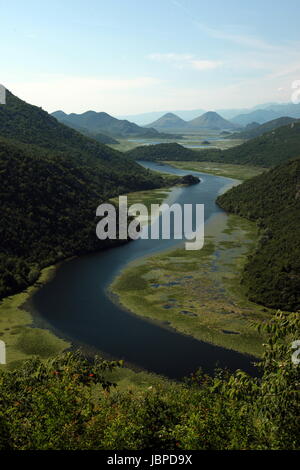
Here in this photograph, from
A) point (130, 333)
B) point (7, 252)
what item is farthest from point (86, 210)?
point (130, 333)

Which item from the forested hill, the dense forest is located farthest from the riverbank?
the forested hill

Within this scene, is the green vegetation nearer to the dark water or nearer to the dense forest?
the dark water

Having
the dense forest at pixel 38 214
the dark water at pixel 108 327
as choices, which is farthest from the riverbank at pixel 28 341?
the dense forest at pixel 38 214

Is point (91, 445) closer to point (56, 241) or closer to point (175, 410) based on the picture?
point (175, 410)

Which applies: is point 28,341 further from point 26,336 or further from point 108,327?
point 108,327

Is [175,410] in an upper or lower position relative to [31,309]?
upper

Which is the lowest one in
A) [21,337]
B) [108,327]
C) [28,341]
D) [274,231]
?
[28,341]

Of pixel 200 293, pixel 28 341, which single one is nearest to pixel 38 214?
pixel 200 293
